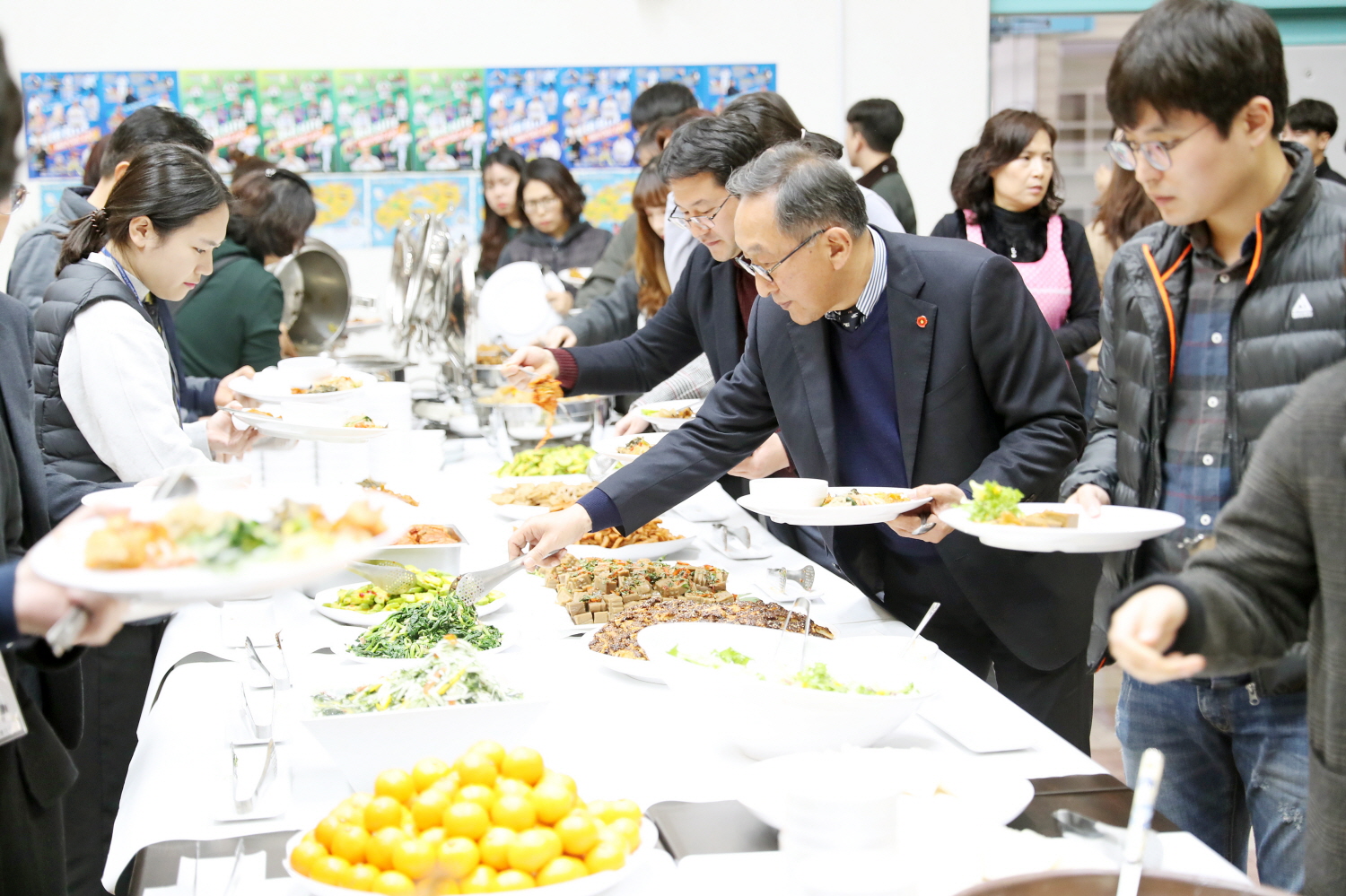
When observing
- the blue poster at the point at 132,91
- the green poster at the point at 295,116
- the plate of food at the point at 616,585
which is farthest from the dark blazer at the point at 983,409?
the blue poster at the point at 132,91

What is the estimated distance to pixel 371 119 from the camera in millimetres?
5832

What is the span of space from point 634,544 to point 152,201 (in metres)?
1.18

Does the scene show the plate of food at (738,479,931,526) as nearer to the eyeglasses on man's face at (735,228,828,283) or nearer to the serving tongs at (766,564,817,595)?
the serving tongs at (766,564,817,595)

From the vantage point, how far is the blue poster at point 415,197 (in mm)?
5930

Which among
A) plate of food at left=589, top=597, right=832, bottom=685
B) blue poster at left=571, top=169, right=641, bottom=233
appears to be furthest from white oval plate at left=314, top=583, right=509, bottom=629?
blue poster at left=571, top=169, right=641, bottom=233

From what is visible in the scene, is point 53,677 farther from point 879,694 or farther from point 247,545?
point 879,694

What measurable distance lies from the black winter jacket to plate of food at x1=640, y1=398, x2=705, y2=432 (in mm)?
1520

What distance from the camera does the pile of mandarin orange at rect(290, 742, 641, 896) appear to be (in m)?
1.08

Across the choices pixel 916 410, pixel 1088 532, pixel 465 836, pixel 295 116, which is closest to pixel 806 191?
pixel 916 410

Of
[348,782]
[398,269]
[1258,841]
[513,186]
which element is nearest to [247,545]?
[348,782]

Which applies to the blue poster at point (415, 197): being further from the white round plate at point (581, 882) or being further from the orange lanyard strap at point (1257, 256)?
the white round plate at point (581, 882)

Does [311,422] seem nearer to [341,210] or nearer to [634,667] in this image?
[634,667]

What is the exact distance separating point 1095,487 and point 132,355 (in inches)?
69.3

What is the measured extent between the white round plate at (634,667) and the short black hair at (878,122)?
12.3 feet
